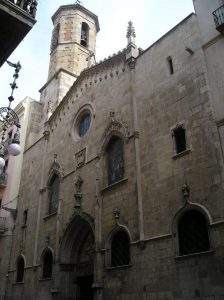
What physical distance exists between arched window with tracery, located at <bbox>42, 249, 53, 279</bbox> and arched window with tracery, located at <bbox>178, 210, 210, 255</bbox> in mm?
8385

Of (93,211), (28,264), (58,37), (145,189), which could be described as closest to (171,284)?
(145,189)

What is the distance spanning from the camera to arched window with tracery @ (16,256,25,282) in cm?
1928

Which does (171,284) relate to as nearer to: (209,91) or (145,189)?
(145,189)

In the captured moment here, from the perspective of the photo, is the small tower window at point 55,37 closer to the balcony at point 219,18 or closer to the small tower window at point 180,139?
the balcony at point 219,18

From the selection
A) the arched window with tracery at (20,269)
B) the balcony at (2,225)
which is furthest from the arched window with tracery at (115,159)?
the balcony at (2,225)

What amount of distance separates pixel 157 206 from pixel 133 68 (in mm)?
6565

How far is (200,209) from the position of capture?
10148 millimetres

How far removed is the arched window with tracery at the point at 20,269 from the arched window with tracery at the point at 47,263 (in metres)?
2.54

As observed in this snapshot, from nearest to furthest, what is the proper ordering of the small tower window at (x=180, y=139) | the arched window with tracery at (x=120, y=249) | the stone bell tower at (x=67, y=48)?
the small tower window at (x=180, y=139), the arched window with tracery at (x=120, y=249), the stone bell tower at (x=67, y=48)

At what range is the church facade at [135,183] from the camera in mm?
10399

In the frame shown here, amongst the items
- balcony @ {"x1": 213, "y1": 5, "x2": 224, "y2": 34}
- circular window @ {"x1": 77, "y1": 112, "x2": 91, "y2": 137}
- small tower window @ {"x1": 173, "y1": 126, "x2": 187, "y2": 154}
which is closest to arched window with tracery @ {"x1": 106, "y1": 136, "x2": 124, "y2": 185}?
circular window @ {"x1": 77, "y1": 112, "x2": 91, "y2": 137}

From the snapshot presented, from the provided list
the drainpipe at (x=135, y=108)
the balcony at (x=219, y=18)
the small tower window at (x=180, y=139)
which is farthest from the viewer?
the drainpipe at (x=135, y=108)

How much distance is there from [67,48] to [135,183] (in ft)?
51.3

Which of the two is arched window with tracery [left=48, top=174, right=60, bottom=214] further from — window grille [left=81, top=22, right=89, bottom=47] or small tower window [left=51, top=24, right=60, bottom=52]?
window grille [left=81, top=22, right=89, bottom=47]
